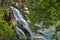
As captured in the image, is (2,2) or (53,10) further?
(2,2)

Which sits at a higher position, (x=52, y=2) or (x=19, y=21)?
(x=19, y=21)

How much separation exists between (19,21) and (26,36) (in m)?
0.56

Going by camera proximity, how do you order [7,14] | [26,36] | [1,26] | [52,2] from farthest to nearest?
1. [26,36]
2. [7,14]
3. [1,26]
4. [52,2]

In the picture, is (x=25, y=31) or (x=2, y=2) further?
(x=25, y=31)

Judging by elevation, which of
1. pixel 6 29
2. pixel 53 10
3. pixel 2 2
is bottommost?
pixel 53 10

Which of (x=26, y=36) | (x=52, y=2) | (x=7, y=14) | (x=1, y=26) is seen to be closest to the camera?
(x=52, y=2)

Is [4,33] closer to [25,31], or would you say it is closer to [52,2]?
[52,2]

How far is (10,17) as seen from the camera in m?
5.93

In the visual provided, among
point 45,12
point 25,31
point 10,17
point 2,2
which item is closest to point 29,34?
point 25,31

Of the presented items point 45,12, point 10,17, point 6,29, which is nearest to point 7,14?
point 10,17

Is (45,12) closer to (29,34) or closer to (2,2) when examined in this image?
(2,2)

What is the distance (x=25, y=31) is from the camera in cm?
641

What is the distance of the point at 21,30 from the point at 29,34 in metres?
0.28

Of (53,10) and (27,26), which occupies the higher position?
(27,26)
